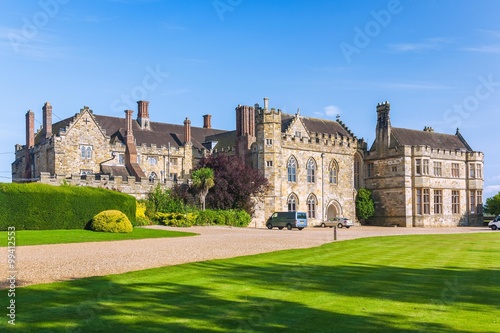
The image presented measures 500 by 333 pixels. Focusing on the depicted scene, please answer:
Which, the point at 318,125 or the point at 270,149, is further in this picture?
the point at 318,125

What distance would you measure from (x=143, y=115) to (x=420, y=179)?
29912mm

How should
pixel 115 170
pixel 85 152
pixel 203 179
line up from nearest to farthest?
1. pixel 203 179
2. pixel 85 152
3. pixel 115 170

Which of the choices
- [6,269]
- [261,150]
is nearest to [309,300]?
[6,269]

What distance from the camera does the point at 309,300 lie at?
11086 mm

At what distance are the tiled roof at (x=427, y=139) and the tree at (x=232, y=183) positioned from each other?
1853 cm

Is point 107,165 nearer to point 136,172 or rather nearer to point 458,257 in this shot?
point 136,172

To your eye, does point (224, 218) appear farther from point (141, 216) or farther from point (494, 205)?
point (494, 205)

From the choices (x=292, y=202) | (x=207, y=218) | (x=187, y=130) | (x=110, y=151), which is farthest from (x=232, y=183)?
(x=187, y=130)

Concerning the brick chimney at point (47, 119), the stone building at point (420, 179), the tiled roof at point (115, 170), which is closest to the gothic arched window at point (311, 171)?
the stone building at point (420, 179)

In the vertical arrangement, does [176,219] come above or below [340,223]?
above

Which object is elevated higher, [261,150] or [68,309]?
[261,150]

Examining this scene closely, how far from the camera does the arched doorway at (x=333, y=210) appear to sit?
5781 cm

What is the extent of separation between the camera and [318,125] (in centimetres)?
6044

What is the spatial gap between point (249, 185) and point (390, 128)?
19.2 m
